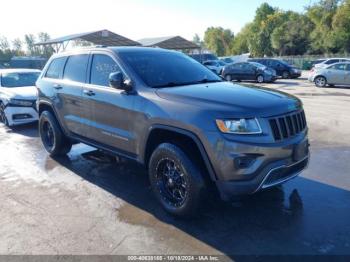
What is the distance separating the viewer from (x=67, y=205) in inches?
180

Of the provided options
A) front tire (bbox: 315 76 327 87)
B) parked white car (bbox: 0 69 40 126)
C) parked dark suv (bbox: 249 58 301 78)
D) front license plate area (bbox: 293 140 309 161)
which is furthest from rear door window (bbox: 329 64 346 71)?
front license plate area (bbox: 293 140 309 161)

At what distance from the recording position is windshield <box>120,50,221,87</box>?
456cm

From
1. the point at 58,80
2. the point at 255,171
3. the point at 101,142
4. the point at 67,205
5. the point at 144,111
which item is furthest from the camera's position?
the point at 58,80

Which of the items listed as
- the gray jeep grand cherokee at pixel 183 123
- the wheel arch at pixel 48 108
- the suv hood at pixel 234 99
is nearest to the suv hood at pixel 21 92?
the wheel arch at pixel 48 108

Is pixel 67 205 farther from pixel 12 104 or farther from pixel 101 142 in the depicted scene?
pixel 12 104

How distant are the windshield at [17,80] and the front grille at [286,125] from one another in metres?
8.74

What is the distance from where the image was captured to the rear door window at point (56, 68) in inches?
241

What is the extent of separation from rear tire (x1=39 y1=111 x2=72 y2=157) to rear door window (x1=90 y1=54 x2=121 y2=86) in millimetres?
1556

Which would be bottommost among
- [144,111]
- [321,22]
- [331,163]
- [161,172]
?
[331,163]

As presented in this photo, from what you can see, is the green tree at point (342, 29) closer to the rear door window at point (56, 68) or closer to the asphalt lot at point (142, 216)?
the asphalt lot at point (142, 216)

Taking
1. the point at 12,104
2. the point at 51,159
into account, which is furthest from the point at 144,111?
the point at 12,104

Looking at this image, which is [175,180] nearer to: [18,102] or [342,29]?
[18,102]

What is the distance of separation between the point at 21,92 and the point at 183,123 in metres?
7.18

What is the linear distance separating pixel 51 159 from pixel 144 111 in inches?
123
